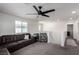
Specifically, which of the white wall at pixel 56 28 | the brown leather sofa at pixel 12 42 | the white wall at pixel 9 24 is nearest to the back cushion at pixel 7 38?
the brown leather sofa at pixel 12 42

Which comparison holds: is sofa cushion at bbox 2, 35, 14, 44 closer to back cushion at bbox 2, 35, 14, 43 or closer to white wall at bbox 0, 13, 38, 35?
back cushion at bbox 2, 35, 14, 43

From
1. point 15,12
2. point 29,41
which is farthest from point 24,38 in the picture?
point 15,12

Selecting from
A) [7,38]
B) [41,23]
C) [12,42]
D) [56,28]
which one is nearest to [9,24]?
[7,38]

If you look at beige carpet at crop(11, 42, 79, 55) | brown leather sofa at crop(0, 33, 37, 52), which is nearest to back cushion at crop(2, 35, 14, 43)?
brown leather sofa at crop(0, 33, 37, 52)

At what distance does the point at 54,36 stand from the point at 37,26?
774 mm

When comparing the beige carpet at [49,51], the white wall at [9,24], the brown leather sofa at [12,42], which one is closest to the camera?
the beige carpet at [49,51]

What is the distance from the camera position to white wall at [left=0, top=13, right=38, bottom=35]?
290 centimetres

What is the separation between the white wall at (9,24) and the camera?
2898 mm

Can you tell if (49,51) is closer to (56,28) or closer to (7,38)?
(56,28)

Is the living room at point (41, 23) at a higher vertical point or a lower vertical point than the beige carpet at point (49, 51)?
higher

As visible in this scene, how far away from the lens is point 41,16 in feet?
9.78

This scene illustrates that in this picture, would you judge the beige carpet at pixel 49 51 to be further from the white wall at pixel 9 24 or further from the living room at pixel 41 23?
the white wall at pixel 9 24

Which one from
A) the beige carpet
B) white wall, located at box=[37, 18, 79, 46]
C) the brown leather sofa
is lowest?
the beige carpet
